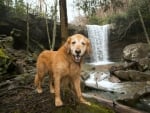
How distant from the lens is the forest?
555 centimetres

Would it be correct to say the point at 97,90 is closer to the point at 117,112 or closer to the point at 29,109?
the point at 117,112

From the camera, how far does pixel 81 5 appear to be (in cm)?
2208

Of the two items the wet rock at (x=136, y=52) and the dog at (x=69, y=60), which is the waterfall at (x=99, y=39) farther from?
the dog at (x=69, y=60)

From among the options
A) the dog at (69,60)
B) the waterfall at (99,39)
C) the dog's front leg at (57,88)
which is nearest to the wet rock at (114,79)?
the dog at (69,60)

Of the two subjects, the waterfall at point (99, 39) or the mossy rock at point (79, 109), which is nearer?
the mossy rock at point (79, 109)

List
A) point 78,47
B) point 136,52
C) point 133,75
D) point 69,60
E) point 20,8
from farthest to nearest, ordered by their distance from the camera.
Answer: point 20,8 < point 136,52 < point 133,75 < point 69,60 < point 78,47

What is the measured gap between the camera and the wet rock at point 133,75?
1582 cm

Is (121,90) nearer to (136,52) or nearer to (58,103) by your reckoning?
(136,52)

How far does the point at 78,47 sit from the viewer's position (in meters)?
4.51

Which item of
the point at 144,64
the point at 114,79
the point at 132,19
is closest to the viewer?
the point at 114,79

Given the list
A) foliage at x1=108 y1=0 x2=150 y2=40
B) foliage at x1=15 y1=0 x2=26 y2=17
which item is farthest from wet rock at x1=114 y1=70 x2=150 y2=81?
foliage at x1=15 y1=0 x2=26 y2=17

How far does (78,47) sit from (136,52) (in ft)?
57.5

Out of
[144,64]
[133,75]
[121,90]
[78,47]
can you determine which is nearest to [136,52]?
[144,64]

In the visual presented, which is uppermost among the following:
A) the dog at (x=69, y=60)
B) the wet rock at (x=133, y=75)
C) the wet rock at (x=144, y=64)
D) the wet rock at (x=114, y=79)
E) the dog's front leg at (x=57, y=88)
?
the dog at (x=69, y=60)
